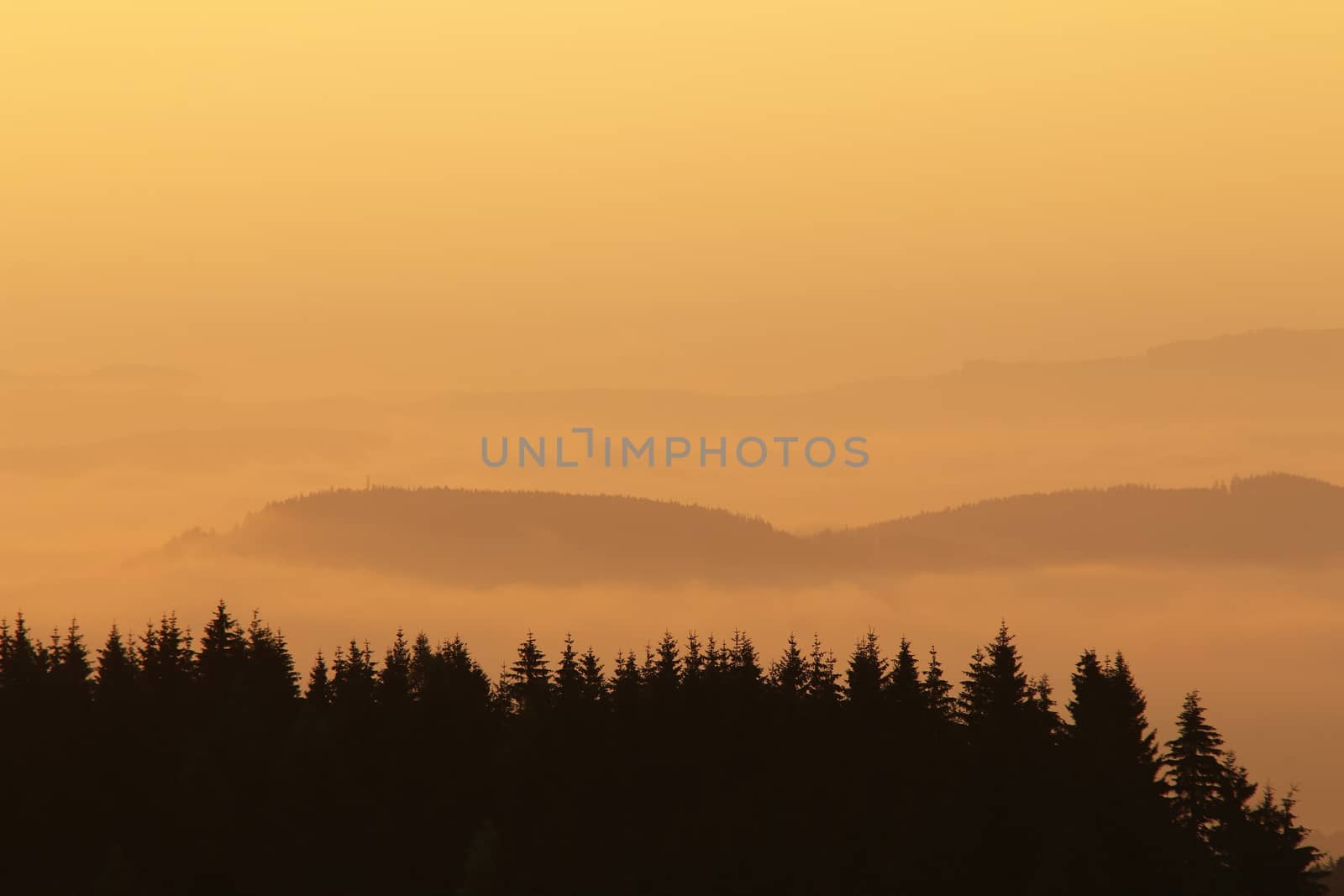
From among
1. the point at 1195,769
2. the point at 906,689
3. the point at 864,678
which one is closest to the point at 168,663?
the point at 864,678

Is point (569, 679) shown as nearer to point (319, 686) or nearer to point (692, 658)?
point (692, 658)

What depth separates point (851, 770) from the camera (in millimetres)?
118500

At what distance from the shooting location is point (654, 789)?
121375mm

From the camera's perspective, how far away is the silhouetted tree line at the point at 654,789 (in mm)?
105750

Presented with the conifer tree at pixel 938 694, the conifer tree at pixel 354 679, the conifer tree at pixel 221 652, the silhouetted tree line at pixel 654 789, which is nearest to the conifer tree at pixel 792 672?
the silhouetted tree line at pixel 654 789

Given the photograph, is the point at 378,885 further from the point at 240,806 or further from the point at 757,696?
the point at 757,696

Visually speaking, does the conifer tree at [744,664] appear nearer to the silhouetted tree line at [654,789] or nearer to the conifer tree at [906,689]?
the silhouetted tree line at [654,789]

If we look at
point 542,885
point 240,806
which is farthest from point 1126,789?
point 240,806

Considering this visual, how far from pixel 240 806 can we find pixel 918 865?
39.4 meters

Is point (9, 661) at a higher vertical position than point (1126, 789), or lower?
higher

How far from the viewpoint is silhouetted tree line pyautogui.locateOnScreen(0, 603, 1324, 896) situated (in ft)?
347

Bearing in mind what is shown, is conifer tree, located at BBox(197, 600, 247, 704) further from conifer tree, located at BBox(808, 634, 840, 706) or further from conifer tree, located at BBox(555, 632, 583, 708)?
conifer tree, located at BBox(808, 634, 840, 706)

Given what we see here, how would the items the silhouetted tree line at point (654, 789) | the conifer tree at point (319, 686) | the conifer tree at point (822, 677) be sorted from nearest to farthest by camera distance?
the silhouetted tree line at point (654, 789) → the conifer tree at point (822, 677) → the conifer tree at point (319, 686)

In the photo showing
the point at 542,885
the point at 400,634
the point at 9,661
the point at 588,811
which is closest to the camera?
the point at 542,885
